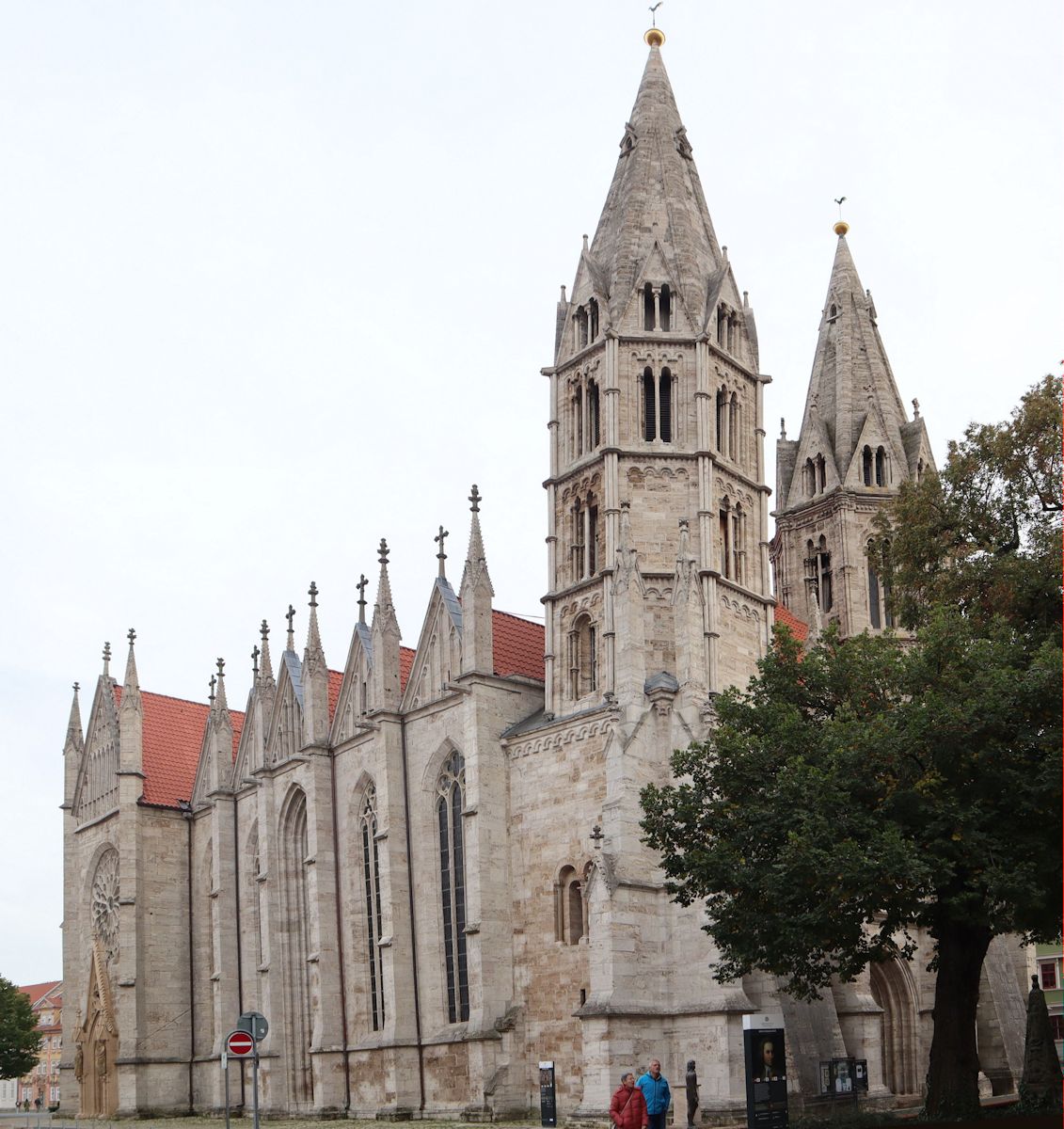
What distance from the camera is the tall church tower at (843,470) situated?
2041 inches

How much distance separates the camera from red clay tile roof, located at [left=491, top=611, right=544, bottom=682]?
130 feet

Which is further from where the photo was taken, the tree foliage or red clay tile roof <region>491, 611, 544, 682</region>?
red clay tile roof <region>491, 611, 544, 682</region>

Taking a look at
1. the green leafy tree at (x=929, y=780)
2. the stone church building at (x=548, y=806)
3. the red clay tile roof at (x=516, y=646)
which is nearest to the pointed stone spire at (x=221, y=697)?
the stone church building at (x=548, y=806)

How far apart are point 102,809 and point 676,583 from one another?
30.1 meters

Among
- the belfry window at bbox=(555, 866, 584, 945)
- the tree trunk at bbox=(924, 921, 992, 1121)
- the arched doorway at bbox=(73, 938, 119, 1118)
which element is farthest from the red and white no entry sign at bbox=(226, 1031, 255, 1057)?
the arched doorway at bbox=(73, 938, 119, 1118)

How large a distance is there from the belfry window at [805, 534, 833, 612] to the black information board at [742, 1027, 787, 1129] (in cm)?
2820

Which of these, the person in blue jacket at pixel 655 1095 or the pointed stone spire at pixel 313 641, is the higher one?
the pointed stone spire at pixel 313 641

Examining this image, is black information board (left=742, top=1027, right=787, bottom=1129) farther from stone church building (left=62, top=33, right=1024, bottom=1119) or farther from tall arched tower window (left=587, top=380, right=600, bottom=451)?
tall arched tower window (left=587, top=380, right=600, bottom=451)

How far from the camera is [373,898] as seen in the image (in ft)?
137

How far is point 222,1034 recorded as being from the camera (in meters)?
48.3

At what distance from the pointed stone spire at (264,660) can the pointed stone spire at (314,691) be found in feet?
12.9

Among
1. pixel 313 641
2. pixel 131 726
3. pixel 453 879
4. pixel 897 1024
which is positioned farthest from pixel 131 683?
pixel 897 1024

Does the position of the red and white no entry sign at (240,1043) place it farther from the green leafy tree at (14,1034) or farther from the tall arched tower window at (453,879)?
the green leafy tree at (14,1034)

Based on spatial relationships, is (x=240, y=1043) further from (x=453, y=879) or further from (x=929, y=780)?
(x=453, y=879)
